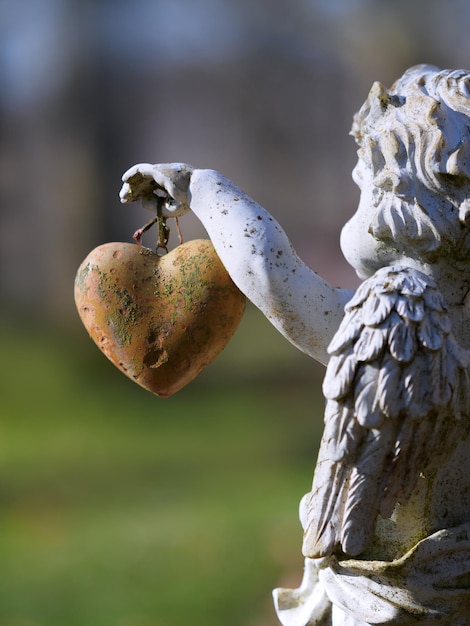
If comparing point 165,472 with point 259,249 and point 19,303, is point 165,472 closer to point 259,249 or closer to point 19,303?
point 19,303

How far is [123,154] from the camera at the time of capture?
5652mm

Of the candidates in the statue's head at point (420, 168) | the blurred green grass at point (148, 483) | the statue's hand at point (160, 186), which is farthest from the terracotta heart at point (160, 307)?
the blurred green grass at point (148, 483)

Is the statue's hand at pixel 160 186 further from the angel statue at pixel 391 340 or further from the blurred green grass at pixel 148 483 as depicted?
the blurred green grass at pixel 148 483

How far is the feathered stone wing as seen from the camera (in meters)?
1.06

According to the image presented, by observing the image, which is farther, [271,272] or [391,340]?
[271,272]

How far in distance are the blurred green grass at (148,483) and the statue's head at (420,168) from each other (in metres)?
1.85

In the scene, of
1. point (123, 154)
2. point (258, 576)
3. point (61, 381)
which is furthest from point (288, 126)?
point (258, 576)

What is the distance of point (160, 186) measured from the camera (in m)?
1.32

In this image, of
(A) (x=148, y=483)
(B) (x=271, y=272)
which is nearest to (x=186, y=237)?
(A) (x=148, y=483)

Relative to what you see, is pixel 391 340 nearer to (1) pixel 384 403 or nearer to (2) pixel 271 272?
(1) pixel 384 403

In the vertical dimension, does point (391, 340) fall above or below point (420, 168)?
below

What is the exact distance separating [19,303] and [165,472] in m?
2.21

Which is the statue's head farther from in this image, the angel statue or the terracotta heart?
the terracotta heart

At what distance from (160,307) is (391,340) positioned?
A: 14.6 inches
